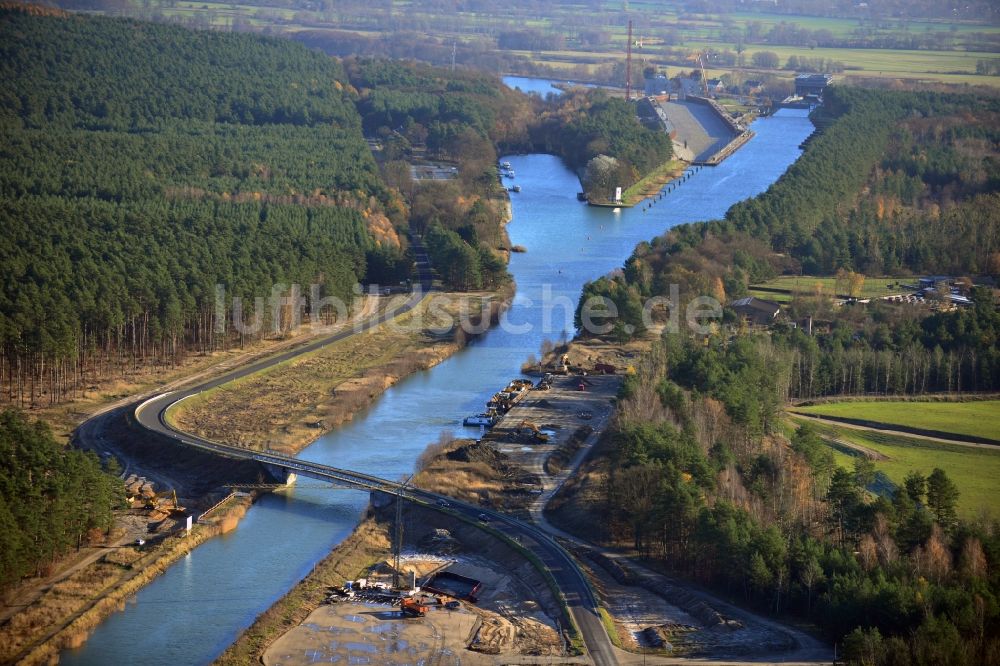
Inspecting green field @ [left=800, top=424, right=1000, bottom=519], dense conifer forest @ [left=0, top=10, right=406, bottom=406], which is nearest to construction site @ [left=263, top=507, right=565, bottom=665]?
green field @ [left=800, top=424, right=1000, bottom=519]

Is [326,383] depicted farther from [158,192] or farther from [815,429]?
[158,192]

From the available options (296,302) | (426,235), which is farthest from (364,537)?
(426,235)

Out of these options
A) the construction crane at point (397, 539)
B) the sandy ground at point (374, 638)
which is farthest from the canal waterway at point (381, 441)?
the sandy ground at point (374, 638)

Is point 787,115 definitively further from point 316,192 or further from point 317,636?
point 317,636

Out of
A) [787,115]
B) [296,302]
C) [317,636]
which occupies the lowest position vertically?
[317,636]

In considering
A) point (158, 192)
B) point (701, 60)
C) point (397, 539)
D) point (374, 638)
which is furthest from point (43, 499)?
point (701, 60)
